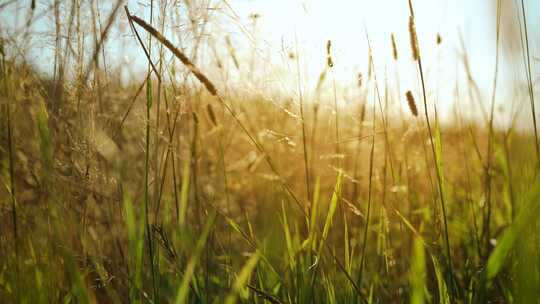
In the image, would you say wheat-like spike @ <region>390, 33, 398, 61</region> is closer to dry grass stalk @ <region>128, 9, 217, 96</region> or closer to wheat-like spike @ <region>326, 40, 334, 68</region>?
wheat-like spike @ <region>326, 40, 334, 68</region>

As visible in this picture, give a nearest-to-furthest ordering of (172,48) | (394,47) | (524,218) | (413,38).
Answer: (524,218), (172,48), (413,38), (394,47)

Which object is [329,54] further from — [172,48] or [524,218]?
[524,218]

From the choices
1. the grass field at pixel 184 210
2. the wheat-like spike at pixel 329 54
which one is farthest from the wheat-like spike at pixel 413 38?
the wheat-like spike at pixel 329 54

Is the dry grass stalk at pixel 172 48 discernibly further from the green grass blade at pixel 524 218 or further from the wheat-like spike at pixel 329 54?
the green grass blade at pixel 524 218

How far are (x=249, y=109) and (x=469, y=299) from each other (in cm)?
163

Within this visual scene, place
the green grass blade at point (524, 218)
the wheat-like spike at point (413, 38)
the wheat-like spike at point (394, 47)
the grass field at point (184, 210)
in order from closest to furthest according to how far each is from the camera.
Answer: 1. the green grass blade at point (524, 218)
2. the grass field at point (184, 210)
3. the wheat-like spike at point (413, 38)
4. the wheat-like spike at point (394, 47)

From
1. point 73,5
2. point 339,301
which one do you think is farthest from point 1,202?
point 339,301

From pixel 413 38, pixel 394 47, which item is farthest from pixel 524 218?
pixel 394 47

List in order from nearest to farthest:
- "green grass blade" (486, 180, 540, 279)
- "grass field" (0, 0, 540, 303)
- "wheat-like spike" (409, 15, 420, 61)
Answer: "green grass blade" (486, 180, 540, 279), "grass field" (0, 0, 540, 303), "wheat-like spike" (409, 15, 420, 61)

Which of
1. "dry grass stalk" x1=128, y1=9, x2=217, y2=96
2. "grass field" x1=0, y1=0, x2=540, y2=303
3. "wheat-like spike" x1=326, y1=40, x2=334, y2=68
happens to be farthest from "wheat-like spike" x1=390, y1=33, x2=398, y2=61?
"dry grass stalk" x1=128, y1=9, x2=217, y2=96

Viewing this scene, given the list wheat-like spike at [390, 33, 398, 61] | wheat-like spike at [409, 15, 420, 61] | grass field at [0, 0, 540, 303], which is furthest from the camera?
wheat-like spike at [390, 33, 398, 61]

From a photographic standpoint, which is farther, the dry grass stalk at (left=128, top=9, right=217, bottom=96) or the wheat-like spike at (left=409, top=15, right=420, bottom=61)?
the wheat-like spike at (left=409, top=15, right=420, bottom=61)

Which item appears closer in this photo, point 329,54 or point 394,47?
point 329,54

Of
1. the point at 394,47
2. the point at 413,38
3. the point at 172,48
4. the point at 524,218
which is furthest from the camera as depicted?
the point at 394,47
